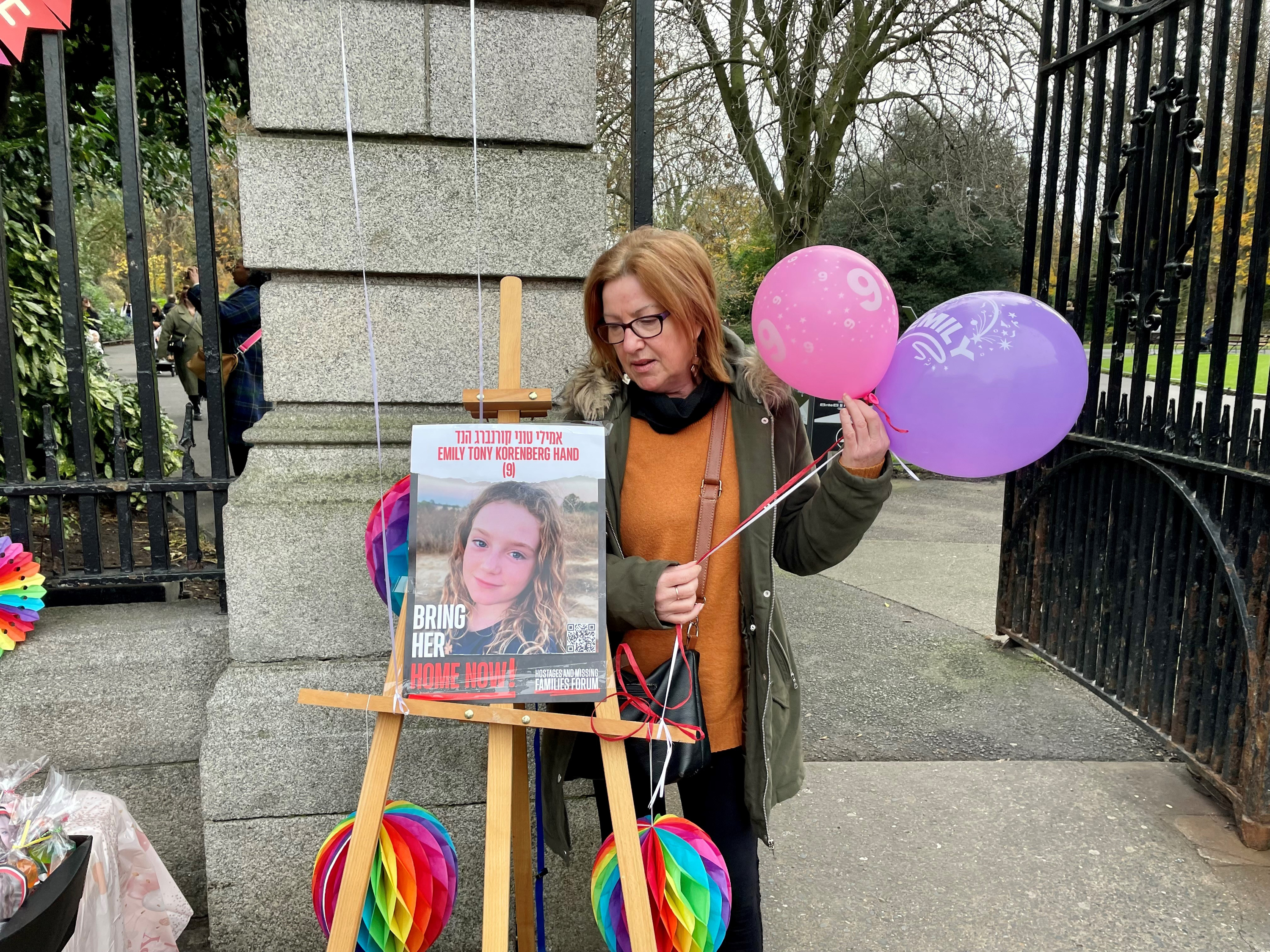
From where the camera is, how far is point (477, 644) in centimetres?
168

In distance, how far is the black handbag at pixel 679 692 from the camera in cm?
184

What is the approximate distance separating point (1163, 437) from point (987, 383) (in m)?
2.22

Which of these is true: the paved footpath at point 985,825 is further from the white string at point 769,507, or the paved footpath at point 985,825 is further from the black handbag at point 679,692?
the white string at point 769,507

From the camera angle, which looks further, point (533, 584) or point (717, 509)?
point (717, 509)

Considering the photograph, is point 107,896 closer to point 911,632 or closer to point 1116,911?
point 1116,911

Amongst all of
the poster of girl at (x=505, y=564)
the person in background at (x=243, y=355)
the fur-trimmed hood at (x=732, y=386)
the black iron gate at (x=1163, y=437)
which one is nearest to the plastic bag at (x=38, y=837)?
the poster of girl at (x=505, y=564)

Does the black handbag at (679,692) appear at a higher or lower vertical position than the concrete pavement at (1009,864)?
higher

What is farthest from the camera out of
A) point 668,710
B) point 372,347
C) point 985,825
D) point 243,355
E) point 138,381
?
point 243,355

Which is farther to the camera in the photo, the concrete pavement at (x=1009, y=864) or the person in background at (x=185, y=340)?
the person in background at (x=185, y=340)

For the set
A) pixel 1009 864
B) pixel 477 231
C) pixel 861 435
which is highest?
pixel 477 231

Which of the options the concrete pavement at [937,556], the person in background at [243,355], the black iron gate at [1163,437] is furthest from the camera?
the concrete pavement at [937,556]

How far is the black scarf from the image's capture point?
196cm

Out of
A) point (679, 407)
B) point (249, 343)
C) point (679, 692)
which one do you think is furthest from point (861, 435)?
point (249, 343)

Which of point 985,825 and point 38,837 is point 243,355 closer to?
point 38,837
